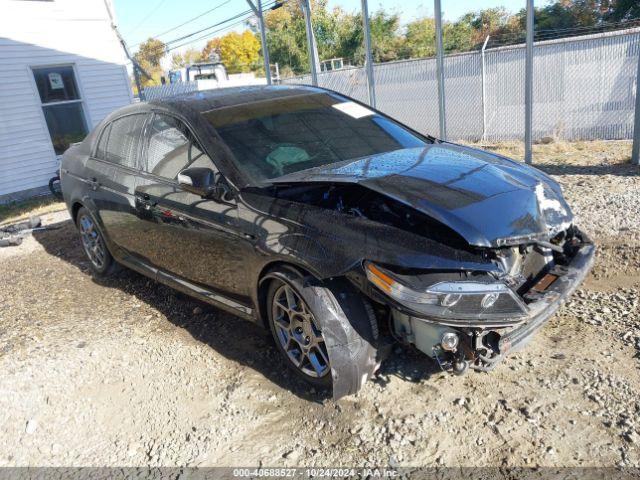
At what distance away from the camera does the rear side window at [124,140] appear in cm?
455

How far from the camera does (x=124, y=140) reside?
15.6 ft

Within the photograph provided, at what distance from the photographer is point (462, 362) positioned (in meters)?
2.74

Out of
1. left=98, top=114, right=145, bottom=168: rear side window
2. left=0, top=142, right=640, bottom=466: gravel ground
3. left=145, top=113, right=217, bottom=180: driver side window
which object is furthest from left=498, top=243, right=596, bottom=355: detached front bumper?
left=98, top=114, right=145, bottom=168: rear side window

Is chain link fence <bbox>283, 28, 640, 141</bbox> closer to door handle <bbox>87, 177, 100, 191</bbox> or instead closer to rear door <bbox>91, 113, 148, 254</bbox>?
rear door <bbox>91, 113, 148, 254</bbox>

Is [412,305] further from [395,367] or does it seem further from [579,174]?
[579,174]

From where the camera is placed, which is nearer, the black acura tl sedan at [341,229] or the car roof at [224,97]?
the black acura tl sedan at [341,229]

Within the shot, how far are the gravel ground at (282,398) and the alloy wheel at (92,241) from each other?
2.94 ft

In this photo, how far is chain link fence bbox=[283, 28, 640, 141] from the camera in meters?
11.0

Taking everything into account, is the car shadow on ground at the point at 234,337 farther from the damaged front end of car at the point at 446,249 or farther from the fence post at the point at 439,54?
the fence post at the point at 439,54

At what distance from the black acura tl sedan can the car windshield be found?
0.01 metres

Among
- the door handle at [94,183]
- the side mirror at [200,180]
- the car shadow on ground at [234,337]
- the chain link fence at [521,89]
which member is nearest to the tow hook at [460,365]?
the car shadow on ground at [234,337]

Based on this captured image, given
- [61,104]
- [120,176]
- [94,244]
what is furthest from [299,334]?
[61,104]

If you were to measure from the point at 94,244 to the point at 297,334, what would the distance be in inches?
128

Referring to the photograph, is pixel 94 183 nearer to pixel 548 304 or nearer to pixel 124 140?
pixel 124 140
